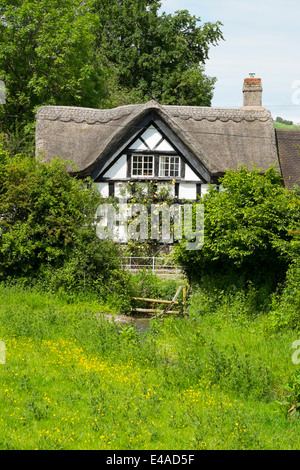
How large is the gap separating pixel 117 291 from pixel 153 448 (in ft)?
32.1

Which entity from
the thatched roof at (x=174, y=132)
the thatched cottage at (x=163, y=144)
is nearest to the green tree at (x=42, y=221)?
the thatched cottage at (x=163, y=144)

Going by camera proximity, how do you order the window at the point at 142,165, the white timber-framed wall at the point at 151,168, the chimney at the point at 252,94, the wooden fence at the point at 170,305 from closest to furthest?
1. the wooden fence at the point at 170,305
2. the white timber-framed wall at the point at 151,168
3. the window at the point at 142,165
4. the chimney at the point at 252,94

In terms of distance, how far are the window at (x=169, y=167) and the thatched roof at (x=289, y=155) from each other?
13.9 ft

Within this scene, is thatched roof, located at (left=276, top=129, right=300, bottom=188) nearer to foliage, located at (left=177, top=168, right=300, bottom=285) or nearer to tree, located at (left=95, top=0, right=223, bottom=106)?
foliage, located at (left=177, top=168, right=300, bottom=285)

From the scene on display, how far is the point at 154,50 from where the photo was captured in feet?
125

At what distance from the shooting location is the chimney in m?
27.1

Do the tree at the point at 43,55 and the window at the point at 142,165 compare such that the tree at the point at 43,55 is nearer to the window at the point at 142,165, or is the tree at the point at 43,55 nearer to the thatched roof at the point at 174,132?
the thatched roof at the point at 174,132

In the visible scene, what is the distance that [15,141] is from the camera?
2630 cm

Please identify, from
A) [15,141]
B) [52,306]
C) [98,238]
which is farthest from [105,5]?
[52,306]

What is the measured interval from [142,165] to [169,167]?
106 centimetres

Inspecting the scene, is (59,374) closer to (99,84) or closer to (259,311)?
(259,311)

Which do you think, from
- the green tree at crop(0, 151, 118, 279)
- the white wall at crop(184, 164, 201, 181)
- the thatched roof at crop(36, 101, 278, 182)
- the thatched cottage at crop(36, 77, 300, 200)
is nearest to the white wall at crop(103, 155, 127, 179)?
the thatched cottage at crop(36, 77, 300, 200)

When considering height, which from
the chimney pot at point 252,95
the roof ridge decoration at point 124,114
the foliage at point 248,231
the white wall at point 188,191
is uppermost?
the chimney pot at point 252,95

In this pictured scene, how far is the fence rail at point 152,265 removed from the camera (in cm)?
1964
